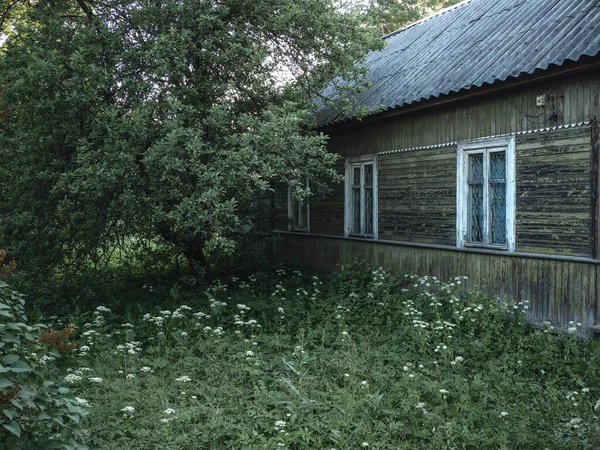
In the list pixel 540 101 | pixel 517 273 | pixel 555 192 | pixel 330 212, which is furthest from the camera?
pixel 330 212

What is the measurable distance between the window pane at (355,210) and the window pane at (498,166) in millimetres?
3990

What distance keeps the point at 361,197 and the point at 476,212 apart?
3360 millimetres

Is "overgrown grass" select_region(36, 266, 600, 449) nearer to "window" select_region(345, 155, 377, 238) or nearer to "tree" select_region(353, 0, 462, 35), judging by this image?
"window" select_region(345, 155, 377, 238)

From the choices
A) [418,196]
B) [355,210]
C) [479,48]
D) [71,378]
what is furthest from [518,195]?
[71,378]

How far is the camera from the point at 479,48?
34.2ft

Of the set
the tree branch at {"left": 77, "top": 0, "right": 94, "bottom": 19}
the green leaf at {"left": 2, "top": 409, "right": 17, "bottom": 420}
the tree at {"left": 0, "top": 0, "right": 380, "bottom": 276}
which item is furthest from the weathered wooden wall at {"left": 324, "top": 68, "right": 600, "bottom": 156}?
→ the green leaf at {"left": 2, "top": 409, "right": 17, "bottom": 420}

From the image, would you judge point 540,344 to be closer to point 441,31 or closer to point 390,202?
point 390,202

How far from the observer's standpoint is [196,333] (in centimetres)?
850

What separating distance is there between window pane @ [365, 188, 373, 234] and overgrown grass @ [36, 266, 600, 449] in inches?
116

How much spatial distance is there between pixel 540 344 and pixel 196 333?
4.71 m

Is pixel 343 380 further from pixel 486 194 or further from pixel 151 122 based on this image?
pixel 151 122

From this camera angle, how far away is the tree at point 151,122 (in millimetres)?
8883

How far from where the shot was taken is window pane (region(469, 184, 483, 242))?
9500mm

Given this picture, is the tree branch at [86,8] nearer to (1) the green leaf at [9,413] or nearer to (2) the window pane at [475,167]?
(2) the window pane at [475,167]
